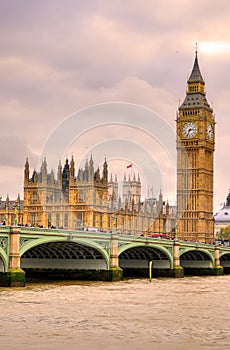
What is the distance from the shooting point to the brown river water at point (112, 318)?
21.5m

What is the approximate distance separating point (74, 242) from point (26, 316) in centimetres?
1769

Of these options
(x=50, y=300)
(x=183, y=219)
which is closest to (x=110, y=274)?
(x=50, y=300)

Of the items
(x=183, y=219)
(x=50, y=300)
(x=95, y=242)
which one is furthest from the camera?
(x=183, y=219)

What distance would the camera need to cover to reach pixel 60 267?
51.6 m

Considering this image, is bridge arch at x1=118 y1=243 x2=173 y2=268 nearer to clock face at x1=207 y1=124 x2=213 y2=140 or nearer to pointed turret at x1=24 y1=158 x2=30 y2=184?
pointed turret at x1=24 y1=158 x2=30 y2=184

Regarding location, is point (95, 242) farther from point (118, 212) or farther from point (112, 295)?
point (118, 212)

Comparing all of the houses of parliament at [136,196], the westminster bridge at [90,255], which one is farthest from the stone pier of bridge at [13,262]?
the houses of parliament at [136,196]

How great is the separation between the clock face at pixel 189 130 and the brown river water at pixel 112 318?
65871 millimetres

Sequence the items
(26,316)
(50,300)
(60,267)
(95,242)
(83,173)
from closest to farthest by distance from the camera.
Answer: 1. (26,316)
2. (50,300)
3. (95,242)
4. (60,267)
5. (83,173)

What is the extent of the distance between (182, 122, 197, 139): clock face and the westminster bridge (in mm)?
36415

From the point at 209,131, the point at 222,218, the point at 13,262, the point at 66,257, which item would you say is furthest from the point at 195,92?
the point at 13,262

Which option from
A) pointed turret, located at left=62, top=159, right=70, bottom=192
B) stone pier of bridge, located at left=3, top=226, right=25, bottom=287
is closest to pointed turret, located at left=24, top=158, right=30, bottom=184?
pointed turret, located at left=62, top=159, right=70, bottom=192

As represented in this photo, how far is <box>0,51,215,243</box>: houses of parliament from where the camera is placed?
90.4 m

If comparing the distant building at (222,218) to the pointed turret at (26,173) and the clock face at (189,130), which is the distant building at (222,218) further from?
the pointed turret at (26,173)
